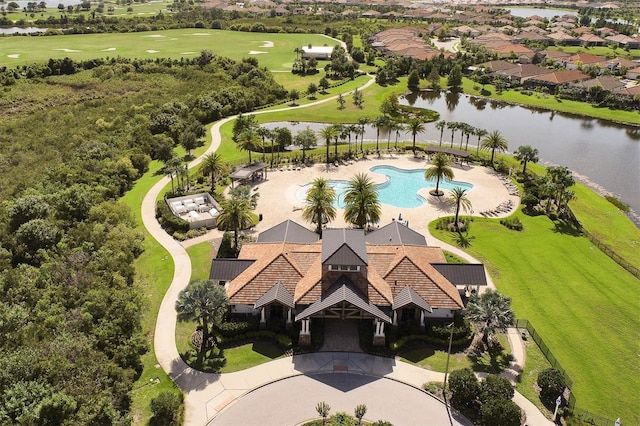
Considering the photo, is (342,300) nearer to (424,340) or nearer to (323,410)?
(424,340)

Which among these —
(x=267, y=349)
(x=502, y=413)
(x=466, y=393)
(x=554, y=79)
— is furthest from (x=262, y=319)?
(x=554, y=79)

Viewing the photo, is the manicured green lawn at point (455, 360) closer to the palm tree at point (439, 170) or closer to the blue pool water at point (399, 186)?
the blue pool water at point (399, 186)

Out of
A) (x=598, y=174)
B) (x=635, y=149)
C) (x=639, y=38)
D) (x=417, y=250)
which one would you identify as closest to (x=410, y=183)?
(x=417, y=250)

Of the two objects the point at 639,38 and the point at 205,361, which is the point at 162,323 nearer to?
the point at 205,361

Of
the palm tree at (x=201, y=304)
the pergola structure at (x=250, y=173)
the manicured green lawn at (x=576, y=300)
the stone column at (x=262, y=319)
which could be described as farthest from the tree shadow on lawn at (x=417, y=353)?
the pergola structure at (x=250, y=173)

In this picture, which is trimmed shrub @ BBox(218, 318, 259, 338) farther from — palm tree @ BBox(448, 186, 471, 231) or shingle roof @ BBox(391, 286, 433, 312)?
palm tree @ BBox(448, 186, 471, 231)

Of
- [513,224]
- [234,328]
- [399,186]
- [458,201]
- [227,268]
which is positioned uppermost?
[458,201]
